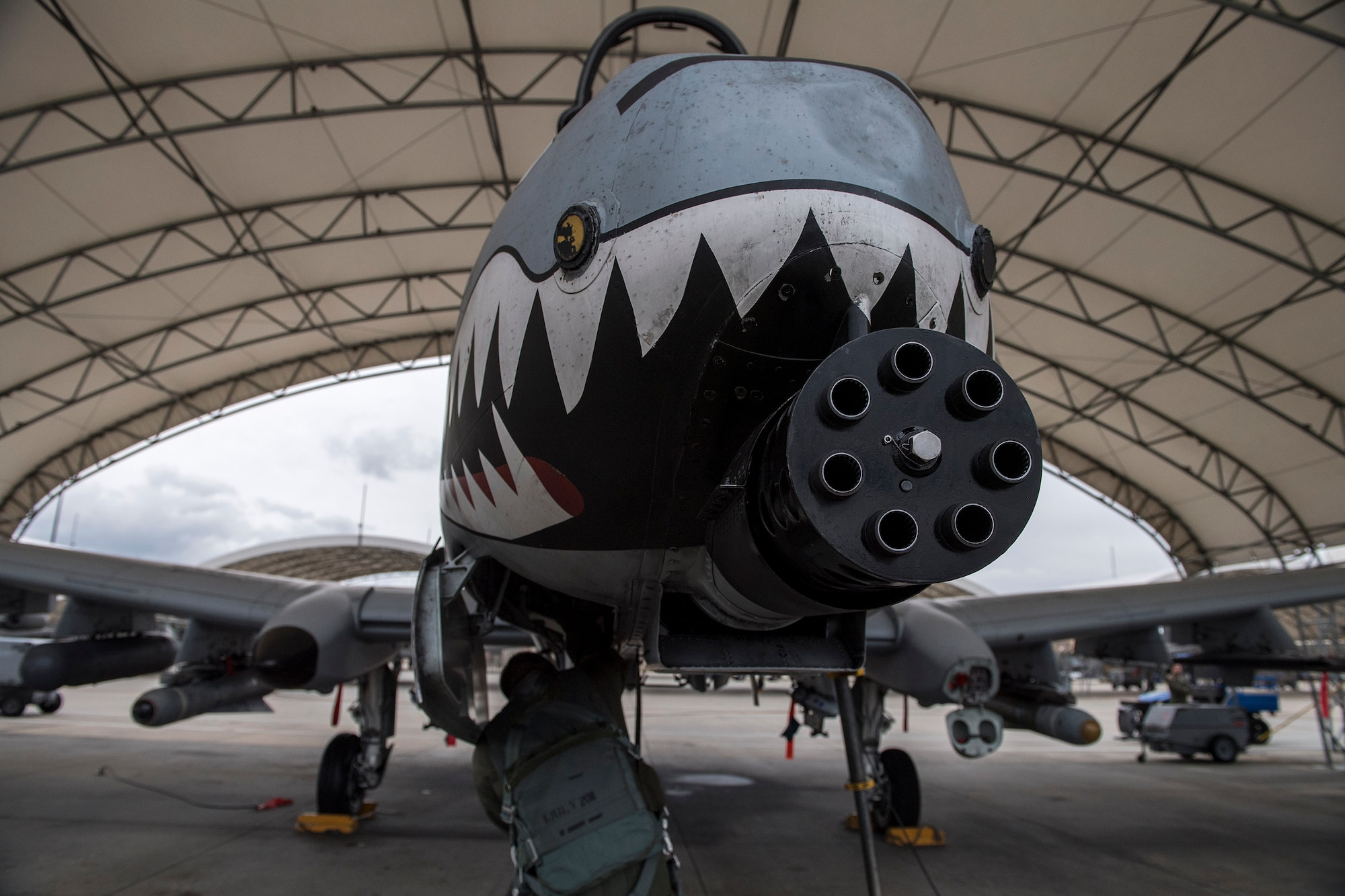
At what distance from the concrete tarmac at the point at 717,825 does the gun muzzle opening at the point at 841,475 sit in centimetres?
515

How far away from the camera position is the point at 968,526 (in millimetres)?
1372

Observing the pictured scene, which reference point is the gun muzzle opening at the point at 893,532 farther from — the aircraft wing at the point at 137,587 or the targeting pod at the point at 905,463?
the aircraft wing at the point at 137,587

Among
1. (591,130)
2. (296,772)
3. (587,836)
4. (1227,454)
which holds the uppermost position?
(1227,454)

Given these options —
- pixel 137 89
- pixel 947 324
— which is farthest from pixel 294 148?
pixel 947 324

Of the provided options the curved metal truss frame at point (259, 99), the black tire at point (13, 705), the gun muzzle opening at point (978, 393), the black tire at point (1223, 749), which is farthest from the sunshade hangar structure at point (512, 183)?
the gun muzzle opening at point (978, 393)

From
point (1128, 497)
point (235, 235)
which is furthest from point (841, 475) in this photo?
point (1128, 497)

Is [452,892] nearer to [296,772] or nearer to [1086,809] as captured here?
[296,772]

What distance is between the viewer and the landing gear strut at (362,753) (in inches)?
274

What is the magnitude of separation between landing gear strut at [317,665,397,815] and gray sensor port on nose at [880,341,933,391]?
677 centimetres

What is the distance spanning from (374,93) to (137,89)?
3.16m

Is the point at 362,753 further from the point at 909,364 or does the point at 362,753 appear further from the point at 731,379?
the point at 909,364

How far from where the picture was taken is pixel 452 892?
5.24 meters

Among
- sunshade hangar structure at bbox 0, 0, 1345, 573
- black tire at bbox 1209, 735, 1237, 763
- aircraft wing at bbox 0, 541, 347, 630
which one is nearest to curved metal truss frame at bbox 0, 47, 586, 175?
sunshade hangar structure at bbox 0, 0, 1345, 573

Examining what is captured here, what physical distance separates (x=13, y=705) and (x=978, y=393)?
21.4 meters
